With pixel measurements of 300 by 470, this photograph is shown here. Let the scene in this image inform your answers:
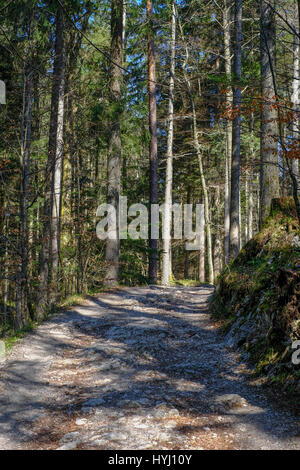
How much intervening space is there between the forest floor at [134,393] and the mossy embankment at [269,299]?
326 millimetres

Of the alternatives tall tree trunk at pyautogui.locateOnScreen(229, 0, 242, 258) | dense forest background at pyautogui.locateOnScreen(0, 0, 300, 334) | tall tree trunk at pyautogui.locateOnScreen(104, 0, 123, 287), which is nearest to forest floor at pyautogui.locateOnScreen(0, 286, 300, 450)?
dense forest background at pyautogui.locateOnScreen(0, 0, 300, 334)

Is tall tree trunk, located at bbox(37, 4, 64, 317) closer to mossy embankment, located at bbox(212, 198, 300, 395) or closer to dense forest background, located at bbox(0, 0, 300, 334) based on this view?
dense forest background, located at bbox(0, 0, 300, 334)

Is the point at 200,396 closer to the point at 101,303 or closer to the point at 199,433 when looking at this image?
the point at 199,433

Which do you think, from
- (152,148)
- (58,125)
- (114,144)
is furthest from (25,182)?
(152,148)

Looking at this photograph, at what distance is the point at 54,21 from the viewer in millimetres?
12844

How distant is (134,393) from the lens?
4719mm

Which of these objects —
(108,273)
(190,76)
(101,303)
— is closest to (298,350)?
(101,303)

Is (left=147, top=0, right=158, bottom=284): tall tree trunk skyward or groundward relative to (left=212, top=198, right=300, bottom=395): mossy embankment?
skyward

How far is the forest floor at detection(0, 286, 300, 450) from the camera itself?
355cm

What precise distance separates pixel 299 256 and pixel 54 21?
12025mm

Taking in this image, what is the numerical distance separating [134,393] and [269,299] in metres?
2.48

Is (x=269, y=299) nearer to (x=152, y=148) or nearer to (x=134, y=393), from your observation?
(x=134, y=393)

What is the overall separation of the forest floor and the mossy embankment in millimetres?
326
